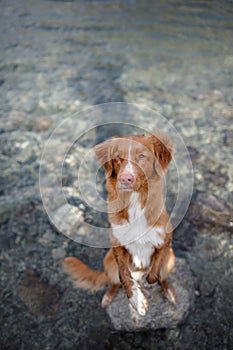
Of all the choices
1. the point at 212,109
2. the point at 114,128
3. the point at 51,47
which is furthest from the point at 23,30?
the point at 212,109

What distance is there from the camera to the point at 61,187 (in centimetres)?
530

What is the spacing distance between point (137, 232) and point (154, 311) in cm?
107

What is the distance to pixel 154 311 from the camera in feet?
12.7

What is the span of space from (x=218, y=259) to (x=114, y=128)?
107 inches

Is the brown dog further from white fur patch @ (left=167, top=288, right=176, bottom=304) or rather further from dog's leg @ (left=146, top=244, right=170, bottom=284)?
white fur patch @ (left=167, top=288, right=176, bottom=304)

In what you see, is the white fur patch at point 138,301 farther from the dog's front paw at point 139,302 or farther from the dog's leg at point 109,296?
the dog's leg at point 109,296

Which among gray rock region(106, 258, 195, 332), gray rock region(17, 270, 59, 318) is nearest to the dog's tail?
gray rock region(106, 258, 195, 332)

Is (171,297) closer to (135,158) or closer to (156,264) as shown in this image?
(156,264)

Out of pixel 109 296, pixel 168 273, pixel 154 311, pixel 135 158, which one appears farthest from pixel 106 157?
pixel 154 311

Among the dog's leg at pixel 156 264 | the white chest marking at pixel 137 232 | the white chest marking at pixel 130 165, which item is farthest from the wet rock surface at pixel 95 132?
the white chest marking at pixel 130 165

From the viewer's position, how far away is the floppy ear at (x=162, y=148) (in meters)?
3.19

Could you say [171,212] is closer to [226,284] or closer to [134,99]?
[226,284]

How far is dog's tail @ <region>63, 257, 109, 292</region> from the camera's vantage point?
389 centimetres

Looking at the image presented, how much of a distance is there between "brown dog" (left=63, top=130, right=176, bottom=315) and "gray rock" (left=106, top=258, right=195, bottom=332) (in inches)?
16.7
